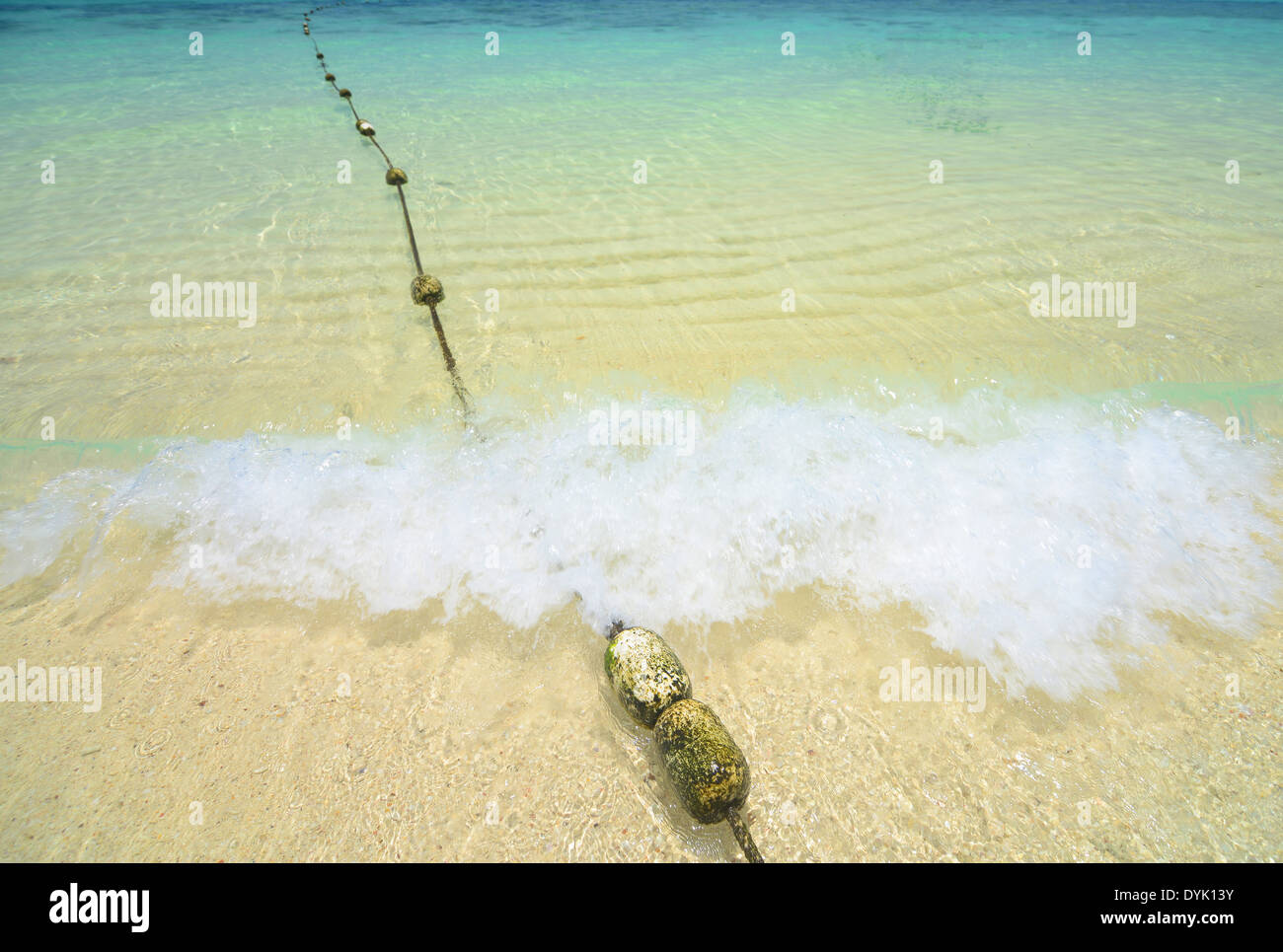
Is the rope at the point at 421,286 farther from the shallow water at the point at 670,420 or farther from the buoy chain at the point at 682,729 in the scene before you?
the buoy chain at the point at 682,729

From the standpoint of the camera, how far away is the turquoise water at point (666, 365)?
3.08m

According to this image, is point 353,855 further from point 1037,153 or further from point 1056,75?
point 1056,75

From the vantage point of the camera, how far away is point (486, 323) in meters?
4.73

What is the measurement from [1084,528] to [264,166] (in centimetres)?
887

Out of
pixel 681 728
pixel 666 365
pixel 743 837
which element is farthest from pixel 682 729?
pixel 666 365

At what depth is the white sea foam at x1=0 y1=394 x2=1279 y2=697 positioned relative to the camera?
2934 mm

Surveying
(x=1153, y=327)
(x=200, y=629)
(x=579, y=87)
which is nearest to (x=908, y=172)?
(x=1153, y=327)

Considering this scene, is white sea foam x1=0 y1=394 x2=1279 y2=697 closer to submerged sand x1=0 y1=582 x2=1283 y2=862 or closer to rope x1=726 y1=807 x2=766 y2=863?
submerged sand x1=0 y1=582 x2=1283 y2=862

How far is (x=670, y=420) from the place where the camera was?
3.94 m

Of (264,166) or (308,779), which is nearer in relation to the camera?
(308,779)
